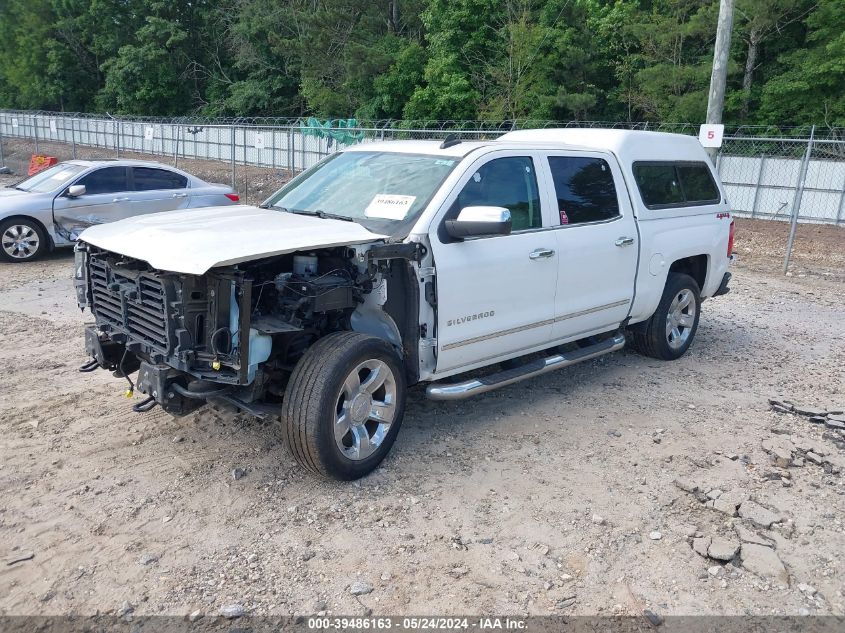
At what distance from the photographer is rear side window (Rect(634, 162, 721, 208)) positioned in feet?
21.0

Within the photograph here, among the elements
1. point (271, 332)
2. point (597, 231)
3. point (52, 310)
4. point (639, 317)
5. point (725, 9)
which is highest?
point (725, 9)

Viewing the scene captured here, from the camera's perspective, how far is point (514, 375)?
523cm

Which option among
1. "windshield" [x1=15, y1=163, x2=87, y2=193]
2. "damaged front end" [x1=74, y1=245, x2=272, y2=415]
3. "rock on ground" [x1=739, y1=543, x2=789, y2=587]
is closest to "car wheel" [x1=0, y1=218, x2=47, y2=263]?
"windshield" [x1=15, y1=163, x2=87, y2=193]

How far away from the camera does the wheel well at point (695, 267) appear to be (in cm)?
709

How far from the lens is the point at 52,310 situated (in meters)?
8.21

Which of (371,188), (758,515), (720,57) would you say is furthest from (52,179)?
(720,57)

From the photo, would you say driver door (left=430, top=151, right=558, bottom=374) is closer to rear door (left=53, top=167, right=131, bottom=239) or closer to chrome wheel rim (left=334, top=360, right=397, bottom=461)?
chrome wheel rim (left=334, top=360, right=397, bottom=461)

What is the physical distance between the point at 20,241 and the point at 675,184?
915 centimetres

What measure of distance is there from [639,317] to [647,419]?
46.4 inches

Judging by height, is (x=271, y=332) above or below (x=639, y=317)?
above

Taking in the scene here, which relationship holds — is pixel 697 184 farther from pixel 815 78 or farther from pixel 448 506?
pixel 815 78

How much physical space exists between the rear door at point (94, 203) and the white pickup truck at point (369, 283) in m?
6.53

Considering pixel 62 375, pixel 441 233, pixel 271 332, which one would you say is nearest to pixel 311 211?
pixel 441 233

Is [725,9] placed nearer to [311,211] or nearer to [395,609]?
[311,211]
